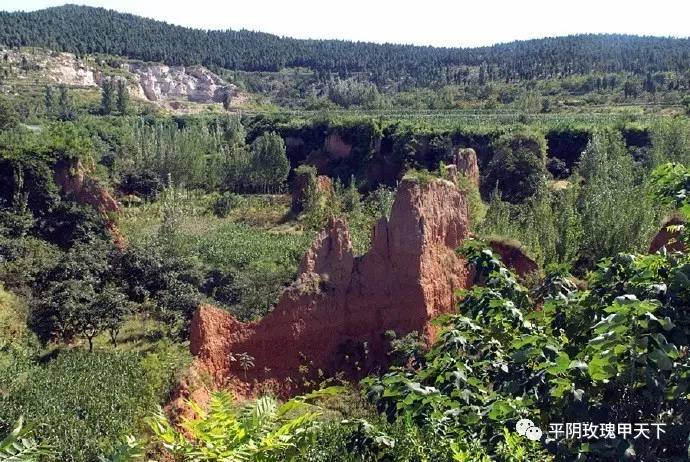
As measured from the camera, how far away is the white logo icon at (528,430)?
3.51 metres

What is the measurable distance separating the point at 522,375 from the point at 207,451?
6.67ft

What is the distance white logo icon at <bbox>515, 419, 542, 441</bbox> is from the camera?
3.51 metres

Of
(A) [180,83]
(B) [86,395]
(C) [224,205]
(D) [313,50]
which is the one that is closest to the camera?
(B) [86,395]

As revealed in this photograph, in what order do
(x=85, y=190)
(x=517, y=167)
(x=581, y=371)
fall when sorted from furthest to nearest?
(x=517, y=167)
(x=85, y=190)
(x=581, y=371)

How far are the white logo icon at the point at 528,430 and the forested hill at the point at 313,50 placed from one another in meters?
77.1

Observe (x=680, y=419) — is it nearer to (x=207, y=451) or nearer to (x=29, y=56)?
(x=207, y=451)

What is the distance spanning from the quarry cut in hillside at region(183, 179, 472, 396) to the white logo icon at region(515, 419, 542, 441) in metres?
9.79

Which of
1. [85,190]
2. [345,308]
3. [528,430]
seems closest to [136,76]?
[85,190]

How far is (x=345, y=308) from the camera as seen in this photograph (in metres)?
13.9

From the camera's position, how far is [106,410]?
11133mm

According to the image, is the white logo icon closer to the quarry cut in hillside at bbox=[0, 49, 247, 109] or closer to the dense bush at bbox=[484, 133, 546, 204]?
the dense bush at bbox=[484, 133, 546, 204]

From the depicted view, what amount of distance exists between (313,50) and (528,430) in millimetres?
121066

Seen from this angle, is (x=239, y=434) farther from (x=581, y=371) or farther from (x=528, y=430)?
(x=581, y=371)

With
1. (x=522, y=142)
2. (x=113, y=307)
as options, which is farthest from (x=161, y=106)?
(x=113, y=307)
